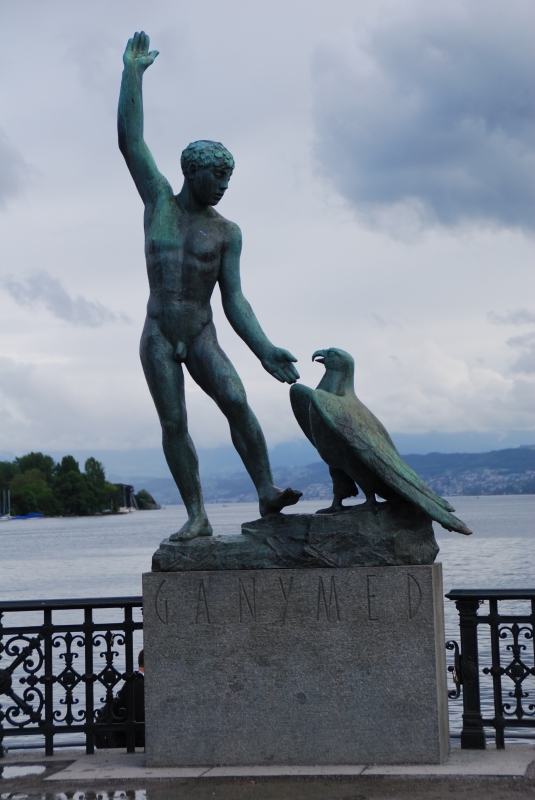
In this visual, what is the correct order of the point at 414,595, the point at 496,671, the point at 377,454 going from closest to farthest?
1. the point at 414,595
2. the point at 377,454
3. the point at 496,671

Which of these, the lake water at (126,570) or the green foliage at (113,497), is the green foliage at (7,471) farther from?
the lake water at (126,570)

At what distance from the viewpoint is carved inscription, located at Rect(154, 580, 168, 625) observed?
283 inches

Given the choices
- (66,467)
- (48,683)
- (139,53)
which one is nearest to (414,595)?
(48,683)

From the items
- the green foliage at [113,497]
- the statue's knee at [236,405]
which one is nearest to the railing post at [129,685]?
the statue's knee at [236,405]

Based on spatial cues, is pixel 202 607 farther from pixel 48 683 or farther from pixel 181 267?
pixel 181 267

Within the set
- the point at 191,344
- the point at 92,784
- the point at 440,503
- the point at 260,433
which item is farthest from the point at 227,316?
the point at 92,784

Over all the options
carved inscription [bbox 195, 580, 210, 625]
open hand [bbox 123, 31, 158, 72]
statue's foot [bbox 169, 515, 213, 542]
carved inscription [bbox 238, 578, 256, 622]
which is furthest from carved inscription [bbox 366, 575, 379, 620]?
open hand [bbox 123, 31, 158, 72]

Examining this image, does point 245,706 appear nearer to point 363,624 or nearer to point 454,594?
point 363,624

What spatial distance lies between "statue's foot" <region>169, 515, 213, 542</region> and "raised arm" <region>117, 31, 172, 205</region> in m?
2.39

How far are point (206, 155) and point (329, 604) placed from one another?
327cm

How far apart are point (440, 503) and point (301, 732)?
179cm

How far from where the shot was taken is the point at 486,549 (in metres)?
51.7

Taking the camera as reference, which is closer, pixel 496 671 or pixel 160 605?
pixel 160 605

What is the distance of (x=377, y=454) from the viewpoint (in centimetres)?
711
